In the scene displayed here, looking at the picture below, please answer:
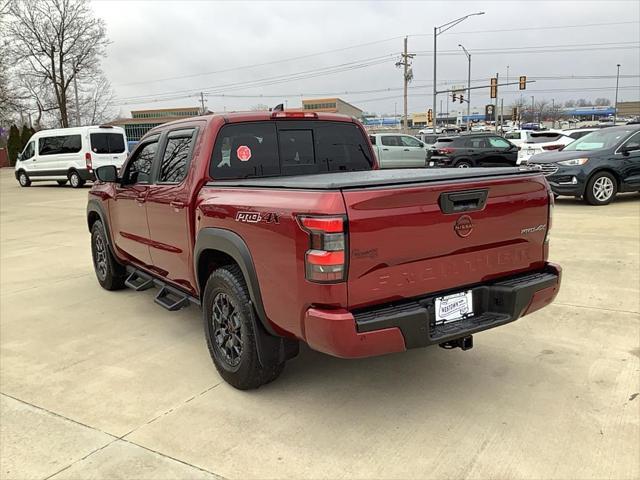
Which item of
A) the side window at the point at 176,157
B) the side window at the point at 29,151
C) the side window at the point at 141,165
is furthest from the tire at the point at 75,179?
the side window at the point at 176,157

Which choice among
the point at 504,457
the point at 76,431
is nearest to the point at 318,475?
the point at 504,457

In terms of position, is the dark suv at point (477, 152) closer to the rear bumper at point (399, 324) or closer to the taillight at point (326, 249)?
the rear bumper at point (399, 324)

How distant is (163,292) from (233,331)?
1.46 m

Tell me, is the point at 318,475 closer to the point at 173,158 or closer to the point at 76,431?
the point at 76,431

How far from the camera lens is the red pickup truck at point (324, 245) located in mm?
2686

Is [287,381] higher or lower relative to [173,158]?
lower

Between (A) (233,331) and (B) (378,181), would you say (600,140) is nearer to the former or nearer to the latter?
(B) (378,181)

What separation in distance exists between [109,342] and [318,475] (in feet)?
8.66

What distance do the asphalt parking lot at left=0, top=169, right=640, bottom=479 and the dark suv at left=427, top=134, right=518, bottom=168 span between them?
13.5 m

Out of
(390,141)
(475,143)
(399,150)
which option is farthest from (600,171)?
(390,141)

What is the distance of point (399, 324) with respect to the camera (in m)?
2.73

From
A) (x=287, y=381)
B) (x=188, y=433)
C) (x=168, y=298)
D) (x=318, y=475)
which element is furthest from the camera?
(x=168, y=298)

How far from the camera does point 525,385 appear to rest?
3.54 meters

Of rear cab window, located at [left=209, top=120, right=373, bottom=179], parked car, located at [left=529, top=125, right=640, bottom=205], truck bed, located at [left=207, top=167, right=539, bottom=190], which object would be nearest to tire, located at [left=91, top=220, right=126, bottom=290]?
rear cab window, located at [left=209, top=120, right=373, bottom=179]
